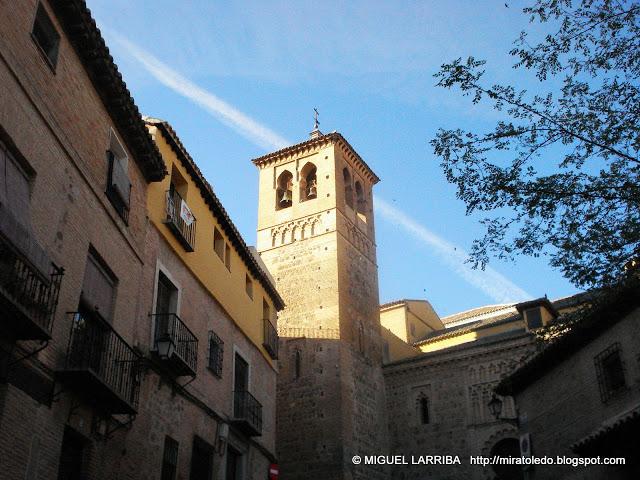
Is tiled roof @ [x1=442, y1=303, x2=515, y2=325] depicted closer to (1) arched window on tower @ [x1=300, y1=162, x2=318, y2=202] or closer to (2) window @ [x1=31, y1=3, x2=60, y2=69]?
(1) arched window on tower @ [x1=300, y1=162, x2=318, y2=202]

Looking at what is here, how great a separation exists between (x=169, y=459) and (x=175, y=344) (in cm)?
180

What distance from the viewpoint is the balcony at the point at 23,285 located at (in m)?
7.12

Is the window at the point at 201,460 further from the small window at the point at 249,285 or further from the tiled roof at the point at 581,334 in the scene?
the tiled roof at the point at 581,334

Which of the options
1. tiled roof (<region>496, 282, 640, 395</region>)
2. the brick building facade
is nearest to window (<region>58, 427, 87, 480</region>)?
the brick building facade

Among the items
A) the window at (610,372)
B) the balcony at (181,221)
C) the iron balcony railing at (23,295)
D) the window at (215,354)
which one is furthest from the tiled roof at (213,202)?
the window at (610,372)

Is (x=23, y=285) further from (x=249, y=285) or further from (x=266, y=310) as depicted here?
(x=266, y=310)

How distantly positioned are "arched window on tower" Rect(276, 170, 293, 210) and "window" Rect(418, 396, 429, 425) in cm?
1123

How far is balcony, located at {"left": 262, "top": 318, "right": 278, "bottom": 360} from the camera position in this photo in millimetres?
17953

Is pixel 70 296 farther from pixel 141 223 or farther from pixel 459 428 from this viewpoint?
pixel 459 428

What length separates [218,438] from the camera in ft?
46.1

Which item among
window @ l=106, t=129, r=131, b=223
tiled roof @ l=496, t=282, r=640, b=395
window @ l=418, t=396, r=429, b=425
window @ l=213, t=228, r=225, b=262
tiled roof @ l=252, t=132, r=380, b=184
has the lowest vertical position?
tiled roof @ l=496, t=282, r=640, b=395

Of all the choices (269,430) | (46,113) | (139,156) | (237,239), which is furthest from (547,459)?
(46,113)

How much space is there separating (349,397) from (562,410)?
565 inches

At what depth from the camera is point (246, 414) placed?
49.9ft
